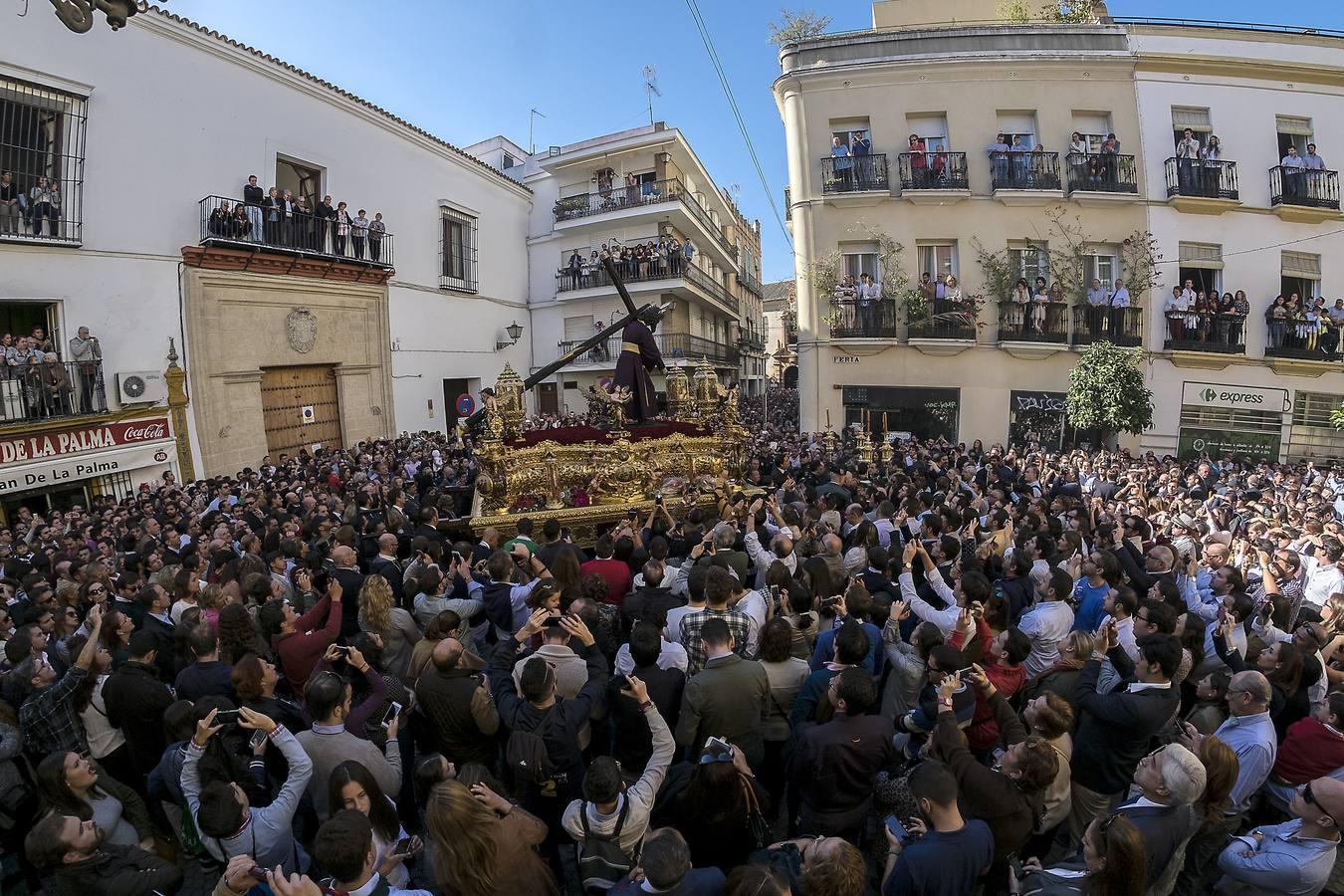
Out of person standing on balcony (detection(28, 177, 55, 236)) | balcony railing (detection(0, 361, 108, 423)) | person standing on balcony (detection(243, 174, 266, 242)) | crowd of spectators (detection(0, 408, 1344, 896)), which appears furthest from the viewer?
person standing on balcony (detection(243, 174, 266, 242))

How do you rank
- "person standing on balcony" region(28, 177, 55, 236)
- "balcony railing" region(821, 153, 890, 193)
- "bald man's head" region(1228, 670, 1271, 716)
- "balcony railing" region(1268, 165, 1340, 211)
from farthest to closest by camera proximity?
"balcony railing" region(821, 153, 890, 193) < "balcony railing" region(1268, 165, 1340, 211) < "person standing on balcony" region(28, 177, 55, 236) < "bald man's head" region(1228, 670, 1271, 716)

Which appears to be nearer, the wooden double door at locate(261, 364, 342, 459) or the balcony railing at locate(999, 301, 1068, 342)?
the wooden double door at locate(261, 364, 342, 459)

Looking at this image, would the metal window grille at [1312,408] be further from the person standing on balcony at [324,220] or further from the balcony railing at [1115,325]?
the person standing on balcony at [324,220]

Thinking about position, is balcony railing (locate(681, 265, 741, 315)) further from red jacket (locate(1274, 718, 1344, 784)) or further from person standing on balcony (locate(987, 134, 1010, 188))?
red jacket (locate(1274, 718, 1344, 784))

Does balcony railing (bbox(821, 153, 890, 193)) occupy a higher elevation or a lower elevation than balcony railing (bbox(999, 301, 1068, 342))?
higher

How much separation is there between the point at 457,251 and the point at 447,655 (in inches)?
818

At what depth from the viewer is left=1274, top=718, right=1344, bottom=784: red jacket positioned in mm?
3256

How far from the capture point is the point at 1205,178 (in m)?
16.6

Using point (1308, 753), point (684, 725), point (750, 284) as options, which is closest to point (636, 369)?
point (684, 725)

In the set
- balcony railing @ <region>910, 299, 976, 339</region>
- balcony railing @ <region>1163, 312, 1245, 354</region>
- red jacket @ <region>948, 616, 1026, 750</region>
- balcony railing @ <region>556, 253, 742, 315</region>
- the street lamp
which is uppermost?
balcony railing @ <region>556, 253, 742, 315</region>

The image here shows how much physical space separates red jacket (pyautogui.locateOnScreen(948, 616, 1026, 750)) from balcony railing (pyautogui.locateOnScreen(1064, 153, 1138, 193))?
16.9 meters

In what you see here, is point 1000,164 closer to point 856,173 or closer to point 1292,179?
point 856,173

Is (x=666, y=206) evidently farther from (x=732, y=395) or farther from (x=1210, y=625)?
(x=1210, y=625)

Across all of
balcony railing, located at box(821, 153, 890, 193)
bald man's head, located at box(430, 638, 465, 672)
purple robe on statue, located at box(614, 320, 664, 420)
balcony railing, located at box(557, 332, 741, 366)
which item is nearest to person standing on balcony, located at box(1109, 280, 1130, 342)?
balcony railing, located at box(821, 153, 890, 193)
